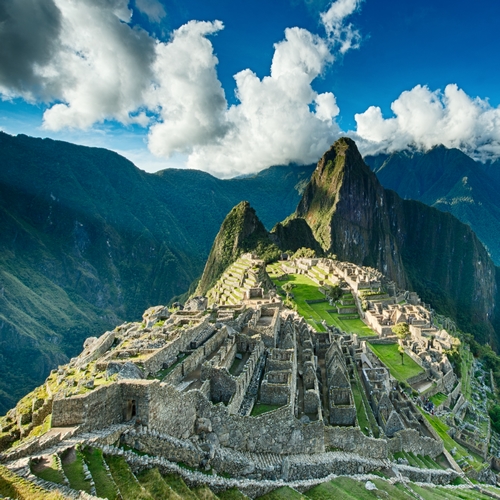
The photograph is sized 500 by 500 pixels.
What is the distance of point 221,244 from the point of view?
121688 millimetres

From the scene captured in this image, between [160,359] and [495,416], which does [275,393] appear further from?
[495,416]

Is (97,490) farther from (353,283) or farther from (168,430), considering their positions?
(353,283)

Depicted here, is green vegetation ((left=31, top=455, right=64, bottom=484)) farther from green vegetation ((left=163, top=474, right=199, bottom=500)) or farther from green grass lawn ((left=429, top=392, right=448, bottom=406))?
green grass lawn ((left=429, top=392, right=448, bottom=406))

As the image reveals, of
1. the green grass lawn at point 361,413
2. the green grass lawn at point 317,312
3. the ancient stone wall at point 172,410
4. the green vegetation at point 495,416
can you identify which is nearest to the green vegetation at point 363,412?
the green grass lawn at point 361,413

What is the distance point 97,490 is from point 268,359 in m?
12.9

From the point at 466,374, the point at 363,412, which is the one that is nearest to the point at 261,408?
the point at 363,412

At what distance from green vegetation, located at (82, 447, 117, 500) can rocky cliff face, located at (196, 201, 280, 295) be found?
305 ft

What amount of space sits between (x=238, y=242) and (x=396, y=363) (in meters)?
79.3

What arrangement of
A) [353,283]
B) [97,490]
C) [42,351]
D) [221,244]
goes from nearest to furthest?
[97,490]
[353,283]
[42,351]
[221,244]

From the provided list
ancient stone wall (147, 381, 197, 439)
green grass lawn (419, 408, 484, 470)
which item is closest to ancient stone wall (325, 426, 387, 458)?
ancient stone wall (147, 381, 197, 439)

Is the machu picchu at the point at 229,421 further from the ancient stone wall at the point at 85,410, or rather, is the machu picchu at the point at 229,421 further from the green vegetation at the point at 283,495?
the green vegetation at the point at 283,495

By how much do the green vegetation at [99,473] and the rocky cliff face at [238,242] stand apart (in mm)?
92871

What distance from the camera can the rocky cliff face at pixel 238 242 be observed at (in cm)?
10919

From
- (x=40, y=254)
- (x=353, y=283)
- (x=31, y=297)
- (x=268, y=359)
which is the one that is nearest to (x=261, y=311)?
(x=268, y=359)
